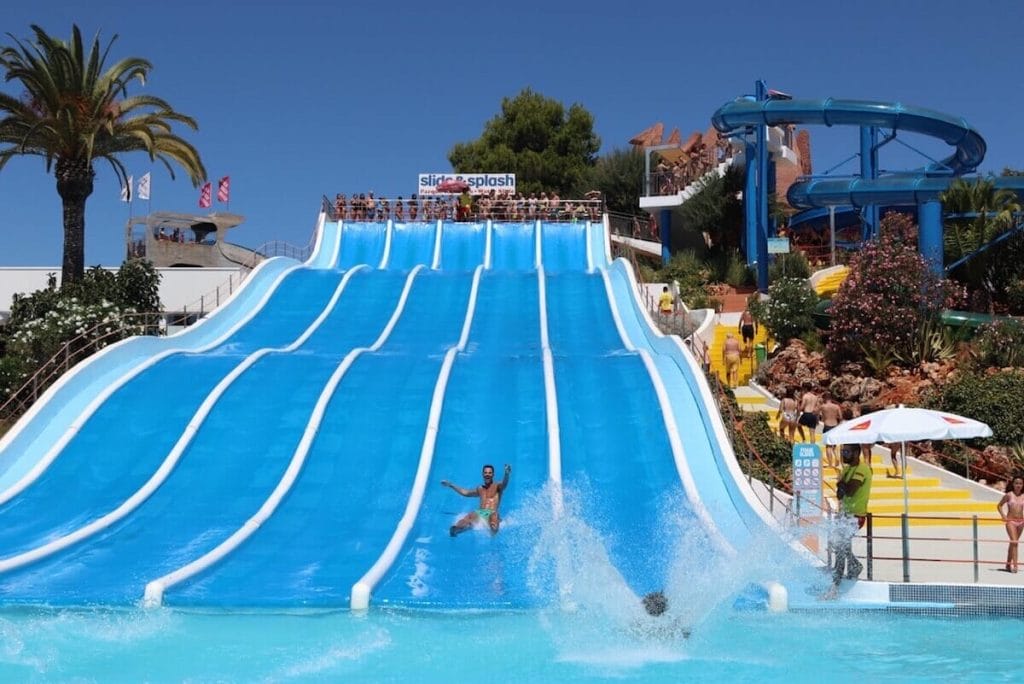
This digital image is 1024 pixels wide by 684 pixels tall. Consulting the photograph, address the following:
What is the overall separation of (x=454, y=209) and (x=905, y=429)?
22200mm

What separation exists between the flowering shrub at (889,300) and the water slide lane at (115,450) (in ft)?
34.9

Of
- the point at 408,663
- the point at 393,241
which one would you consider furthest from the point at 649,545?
the point at 393,241

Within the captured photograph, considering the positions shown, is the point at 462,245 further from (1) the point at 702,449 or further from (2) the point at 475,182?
(1) the point at 702,449

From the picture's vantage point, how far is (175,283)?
2759cm

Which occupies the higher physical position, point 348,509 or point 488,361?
point 488,361

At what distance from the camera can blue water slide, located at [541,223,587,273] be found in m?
27.6

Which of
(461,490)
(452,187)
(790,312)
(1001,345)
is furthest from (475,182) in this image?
(461,490)

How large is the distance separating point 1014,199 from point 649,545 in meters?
17.2

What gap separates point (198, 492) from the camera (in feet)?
41.3

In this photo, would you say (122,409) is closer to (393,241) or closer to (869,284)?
(869,284)

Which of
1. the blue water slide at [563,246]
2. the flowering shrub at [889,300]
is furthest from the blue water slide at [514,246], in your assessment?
the flowering shrub at [889,300]

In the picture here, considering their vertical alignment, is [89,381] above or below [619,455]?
above

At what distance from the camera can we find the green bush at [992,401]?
52.2 ft

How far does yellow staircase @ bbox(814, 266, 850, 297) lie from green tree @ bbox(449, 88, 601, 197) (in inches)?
1005
